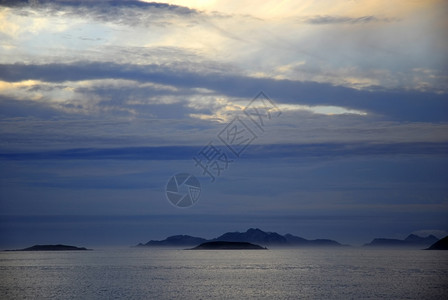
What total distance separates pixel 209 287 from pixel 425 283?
4540cm

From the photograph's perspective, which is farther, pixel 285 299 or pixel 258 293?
pixel 258 293

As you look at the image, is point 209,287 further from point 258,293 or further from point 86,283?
point 86,283

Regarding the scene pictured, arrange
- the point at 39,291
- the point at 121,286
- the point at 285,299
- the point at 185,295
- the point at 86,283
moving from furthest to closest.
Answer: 1. the point at 86,283
2. the point at 121,286
3. the point at 39,291
4. the point at 185,295
5. the point at 285,299

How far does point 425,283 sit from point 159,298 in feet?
190

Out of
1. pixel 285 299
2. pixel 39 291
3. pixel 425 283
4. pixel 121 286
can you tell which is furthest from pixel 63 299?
pixel 425 283

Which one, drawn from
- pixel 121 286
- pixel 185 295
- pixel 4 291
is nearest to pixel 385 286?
pixel 185 295

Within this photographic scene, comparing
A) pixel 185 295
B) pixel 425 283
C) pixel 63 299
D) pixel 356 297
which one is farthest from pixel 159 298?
pixel 425 283

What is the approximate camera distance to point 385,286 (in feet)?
344

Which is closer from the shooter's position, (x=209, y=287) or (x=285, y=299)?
(x=285, y=299)

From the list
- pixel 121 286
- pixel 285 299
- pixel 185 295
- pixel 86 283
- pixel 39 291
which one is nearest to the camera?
pixel 285 299

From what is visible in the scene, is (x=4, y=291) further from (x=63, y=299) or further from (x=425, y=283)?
(x=425, y=283)

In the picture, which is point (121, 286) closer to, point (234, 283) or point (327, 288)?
point (234, 283)

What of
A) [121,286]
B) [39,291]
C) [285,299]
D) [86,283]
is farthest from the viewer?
[86,283]

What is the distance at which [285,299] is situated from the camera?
276 ft
